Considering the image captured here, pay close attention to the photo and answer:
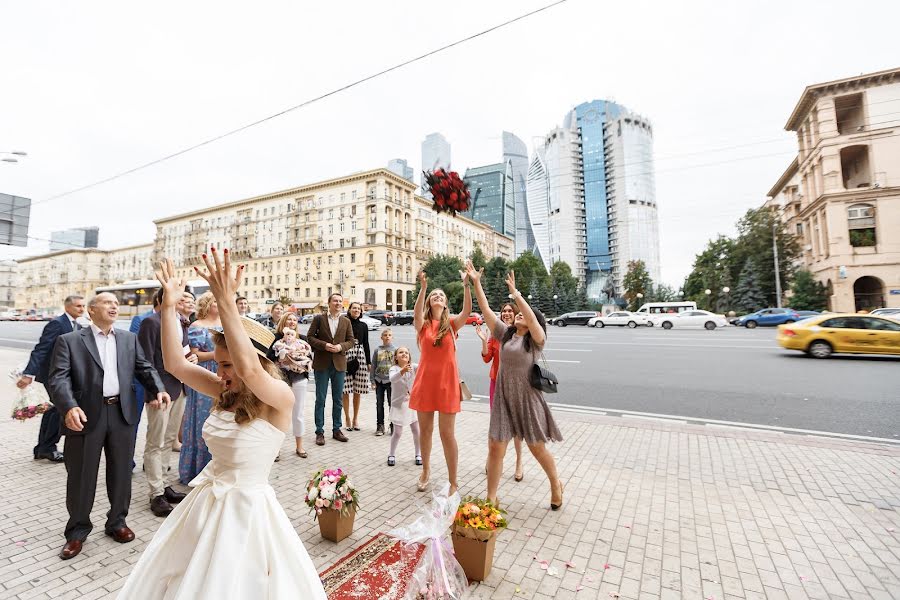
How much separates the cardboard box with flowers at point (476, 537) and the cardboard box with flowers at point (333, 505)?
1.02m

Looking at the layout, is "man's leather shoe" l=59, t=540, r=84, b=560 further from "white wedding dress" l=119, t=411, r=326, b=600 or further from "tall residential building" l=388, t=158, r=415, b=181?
"tall residential building" l=388, t=158, r=415, b=181

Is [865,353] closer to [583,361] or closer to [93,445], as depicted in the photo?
[583,361]

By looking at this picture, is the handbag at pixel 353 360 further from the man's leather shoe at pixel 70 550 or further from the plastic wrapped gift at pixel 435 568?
the plastic wrapped gift at pixel 435 568

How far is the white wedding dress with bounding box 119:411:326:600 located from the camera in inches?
67.9

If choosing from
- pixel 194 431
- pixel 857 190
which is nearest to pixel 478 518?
pixel 194 431

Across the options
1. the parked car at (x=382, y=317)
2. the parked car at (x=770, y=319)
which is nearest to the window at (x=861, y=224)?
the parked car at (x=770, y=319)

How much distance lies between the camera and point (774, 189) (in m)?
65.1

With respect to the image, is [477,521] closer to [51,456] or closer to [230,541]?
[230,541]

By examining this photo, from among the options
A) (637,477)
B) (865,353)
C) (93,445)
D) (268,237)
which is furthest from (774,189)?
(268,237)

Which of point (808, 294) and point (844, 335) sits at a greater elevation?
point (808, 294)

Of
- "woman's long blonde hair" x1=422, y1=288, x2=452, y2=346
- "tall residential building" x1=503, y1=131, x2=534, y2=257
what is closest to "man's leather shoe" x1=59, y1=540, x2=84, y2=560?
"woman's long blonde hair" x1=422, y1=288, x2=452, y2=346

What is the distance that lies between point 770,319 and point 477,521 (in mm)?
38428

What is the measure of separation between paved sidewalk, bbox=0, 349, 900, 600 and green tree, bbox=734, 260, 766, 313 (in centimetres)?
4706

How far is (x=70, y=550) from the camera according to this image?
315cm
